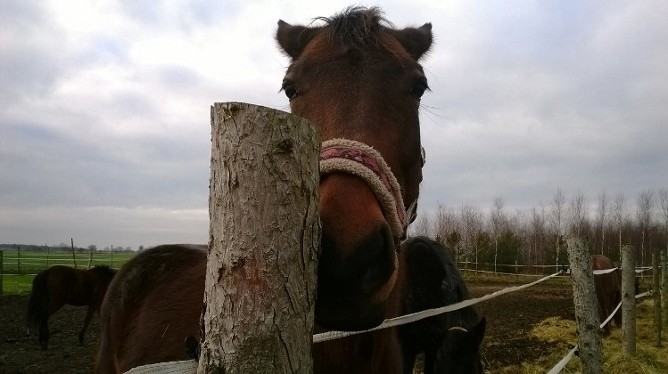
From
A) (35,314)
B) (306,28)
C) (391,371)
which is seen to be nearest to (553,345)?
(391,371)

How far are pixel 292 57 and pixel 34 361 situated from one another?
9.13 meters

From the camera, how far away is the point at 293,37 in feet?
9.44

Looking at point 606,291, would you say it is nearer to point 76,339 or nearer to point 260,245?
point 260,245

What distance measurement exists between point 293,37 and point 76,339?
11678mm

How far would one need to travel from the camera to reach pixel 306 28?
2.75 m

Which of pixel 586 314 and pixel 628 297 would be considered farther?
pixel 628 297

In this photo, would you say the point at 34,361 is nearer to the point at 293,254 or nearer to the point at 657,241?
the point at 293,254

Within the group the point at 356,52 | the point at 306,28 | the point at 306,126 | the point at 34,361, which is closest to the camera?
the point at 306,126

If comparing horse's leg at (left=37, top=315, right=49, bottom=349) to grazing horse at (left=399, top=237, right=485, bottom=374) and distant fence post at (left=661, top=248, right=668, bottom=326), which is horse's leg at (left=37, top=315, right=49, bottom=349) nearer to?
grazing horse at (left=399, top=237, right=485, bottom=374)

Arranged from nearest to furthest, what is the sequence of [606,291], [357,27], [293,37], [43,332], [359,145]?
[359,145] → [357,27] → [293,37] → [43,332] → [606,291]

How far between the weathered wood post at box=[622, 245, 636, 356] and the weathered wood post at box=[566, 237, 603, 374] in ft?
14.2

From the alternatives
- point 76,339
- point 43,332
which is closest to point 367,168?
point 43,332

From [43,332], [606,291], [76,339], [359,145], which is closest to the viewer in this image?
[359,145]

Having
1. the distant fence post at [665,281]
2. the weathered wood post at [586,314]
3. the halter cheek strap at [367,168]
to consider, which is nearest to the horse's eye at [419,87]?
the halter cheek strap at [367,168]
